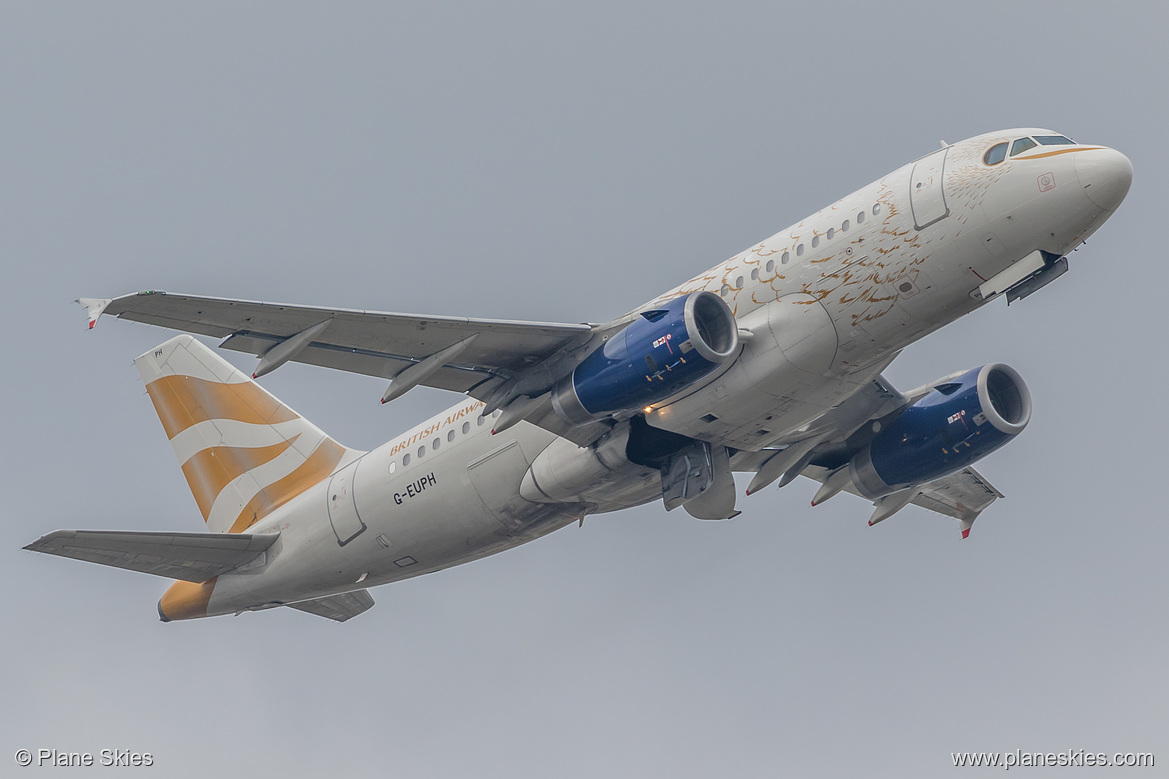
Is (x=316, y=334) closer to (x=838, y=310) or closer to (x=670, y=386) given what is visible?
(x=670, y=386)

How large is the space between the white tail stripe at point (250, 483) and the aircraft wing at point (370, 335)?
27.1ft

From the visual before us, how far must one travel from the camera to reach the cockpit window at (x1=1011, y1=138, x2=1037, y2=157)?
2464 centimetres

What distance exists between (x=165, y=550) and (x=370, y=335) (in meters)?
9.04

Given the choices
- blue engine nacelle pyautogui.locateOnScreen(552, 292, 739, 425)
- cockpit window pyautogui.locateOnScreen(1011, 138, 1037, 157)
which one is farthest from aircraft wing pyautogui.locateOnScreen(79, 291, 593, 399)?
cockpit window pyautogui.locateOnScreen(1011, 138, 1037, 157)

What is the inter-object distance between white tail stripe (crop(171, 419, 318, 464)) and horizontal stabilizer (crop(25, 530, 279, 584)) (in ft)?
11.7

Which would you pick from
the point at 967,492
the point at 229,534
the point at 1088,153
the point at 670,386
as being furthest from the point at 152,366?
the point at 1088,153

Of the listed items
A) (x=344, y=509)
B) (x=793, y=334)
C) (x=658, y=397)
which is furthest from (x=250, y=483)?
(x=793, y=334)

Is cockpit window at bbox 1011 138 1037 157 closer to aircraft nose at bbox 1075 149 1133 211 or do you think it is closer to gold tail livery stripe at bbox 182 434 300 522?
aircraft nose at bbox 1075 149 1133 211

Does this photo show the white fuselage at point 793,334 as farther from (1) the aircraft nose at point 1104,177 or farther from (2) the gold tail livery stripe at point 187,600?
(2) the gold tail livery stripe at point 187,600

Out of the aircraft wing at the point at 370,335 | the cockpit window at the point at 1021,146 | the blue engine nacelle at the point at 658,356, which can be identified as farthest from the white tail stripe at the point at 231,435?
the cockpit window at the point at 1021,146

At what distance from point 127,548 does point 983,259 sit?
64.3 ft

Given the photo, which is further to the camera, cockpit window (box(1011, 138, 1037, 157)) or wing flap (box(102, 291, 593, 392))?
cockpit window (box(1011, 138, 1037, 157))

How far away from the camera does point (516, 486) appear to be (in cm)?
2906

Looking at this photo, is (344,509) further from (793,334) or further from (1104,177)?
(1104,177)
